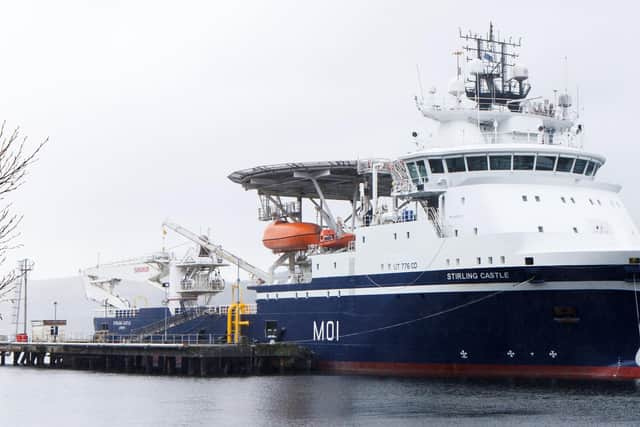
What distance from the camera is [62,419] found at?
1283 inches

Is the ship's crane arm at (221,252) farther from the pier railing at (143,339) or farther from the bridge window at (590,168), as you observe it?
the bridge window at (590,168)

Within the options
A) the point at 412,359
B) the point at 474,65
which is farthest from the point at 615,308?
the point at 474,65

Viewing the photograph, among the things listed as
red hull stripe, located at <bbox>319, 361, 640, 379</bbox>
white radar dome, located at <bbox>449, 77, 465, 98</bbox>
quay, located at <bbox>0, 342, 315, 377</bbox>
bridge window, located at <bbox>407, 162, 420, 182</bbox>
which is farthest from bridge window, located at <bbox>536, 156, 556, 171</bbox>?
quay, located at <bbox>0, 342, 315, 377</bbox>

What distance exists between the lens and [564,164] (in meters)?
40.0

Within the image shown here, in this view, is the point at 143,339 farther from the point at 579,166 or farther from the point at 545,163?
the point at 579,166

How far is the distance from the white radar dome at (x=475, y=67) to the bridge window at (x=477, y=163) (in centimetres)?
523

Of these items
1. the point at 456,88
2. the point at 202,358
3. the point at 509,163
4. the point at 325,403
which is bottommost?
the point at 325,403

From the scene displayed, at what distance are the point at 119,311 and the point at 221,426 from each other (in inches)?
1243

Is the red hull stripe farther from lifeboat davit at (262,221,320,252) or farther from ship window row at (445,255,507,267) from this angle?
lifeboat davit at (262,221,320,252)

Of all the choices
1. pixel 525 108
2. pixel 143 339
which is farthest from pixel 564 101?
pixel 143 339

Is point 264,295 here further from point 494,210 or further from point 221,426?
point 221,426

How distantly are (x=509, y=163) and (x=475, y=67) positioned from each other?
19.1 ft

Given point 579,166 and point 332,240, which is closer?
point 579,166

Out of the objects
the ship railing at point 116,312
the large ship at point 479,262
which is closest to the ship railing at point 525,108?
the large ship at point 479,262
